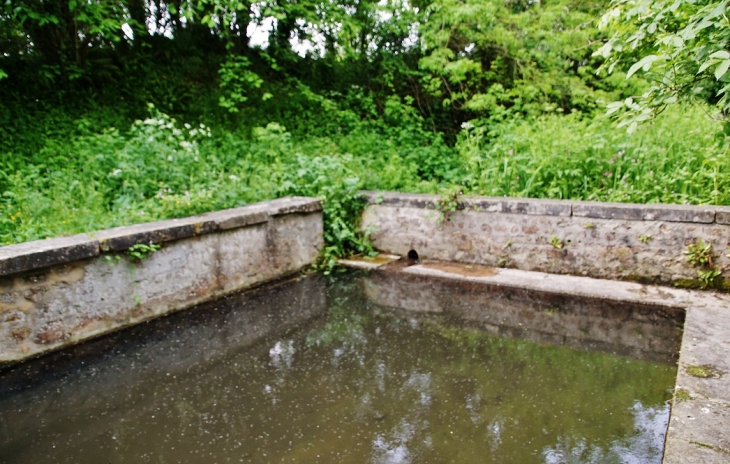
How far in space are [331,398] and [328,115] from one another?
286 inches

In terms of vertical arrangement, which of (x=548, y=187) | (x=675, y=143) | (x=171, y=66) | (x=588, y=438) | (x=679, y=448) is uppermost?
(x=171, y=66)

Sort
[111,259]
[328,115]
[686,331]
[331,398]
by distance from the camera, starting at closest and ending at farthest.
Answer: [331,398] → [686,331] → [111,259] → [328,115]

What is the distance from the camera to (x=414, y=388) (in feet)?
10.2

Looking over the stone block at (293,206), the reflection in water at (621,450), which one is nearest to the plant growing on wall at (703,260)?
the reflection in water at (621,450)

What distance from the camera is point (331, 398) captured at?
3.00 m

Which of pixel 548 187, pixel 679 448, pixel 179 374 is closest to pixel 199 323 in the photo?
pixel 179 374

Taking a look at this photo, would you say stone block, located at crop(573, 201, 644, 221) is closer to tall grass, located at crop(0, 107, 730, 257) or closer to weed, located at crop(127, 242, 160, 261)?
tall grass, located at crop(0, 107, 730, 257)

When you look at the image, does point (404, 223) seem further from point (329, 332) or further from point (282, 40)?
point (282, 40)

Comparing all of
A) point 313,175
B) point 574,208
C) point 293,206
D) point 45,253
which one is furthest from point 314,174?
point 45,253

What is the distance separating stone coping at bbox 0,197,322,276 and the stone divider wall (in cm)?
119

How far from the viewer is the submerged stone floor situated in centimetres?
212

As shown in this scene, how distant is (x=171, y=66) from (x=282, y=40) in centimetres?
242

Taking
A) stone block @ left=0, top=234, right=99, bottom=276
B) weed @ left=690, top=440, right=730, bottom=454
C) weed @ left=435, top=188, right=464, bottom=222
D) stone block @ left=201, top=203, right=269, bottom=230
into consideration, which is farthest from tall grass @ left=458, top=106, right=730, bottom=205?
stone block @ left=0, top=234, right=99, bottom=276

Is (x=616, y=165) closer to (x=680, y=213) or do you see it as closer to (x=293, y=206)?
(x=680, y=213)
